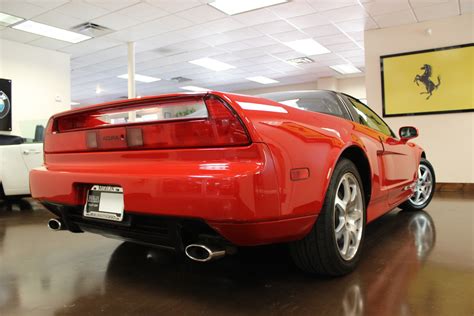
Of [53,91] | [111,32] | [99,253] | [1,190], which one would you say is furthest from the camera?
[53,91]

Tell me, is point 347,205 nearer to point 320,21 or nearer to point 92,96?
point 320,21

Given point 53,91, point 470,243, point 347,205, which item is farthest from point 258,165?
point 53,91

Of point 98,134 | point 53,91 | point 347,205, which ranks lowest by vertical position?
point 347,205

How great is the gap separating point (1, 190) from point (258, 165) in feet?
14.5

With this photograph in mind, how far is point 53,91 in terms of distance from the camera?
812 cm

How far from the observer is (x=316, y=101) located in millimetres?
2262

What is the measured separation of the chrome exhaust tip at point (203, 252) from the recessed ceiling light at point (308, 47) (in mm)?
7069

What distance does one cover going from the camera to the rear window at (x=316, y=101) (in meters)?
2.20

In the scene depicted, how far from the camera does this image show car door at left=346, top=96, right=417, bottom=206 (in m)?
2.29

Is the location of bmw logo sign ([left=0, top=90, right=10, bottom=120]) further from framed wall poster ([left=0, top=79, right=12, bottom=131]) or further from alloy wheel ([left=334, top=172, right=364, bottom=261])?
alloy wheel ([left=334, top=172, right=364, bottom=261])

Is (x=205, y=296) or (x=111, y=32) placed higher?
(x=111, y=32)

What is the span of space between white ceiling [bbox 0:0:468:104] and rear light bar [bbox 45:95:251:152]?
4.36 metres

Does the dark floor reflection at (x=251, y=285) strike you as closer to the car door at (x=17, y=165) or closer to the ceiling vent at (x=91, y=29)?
the car door at (x=17, y=165)

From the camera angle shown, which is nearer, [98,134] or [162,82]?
[98,134]
